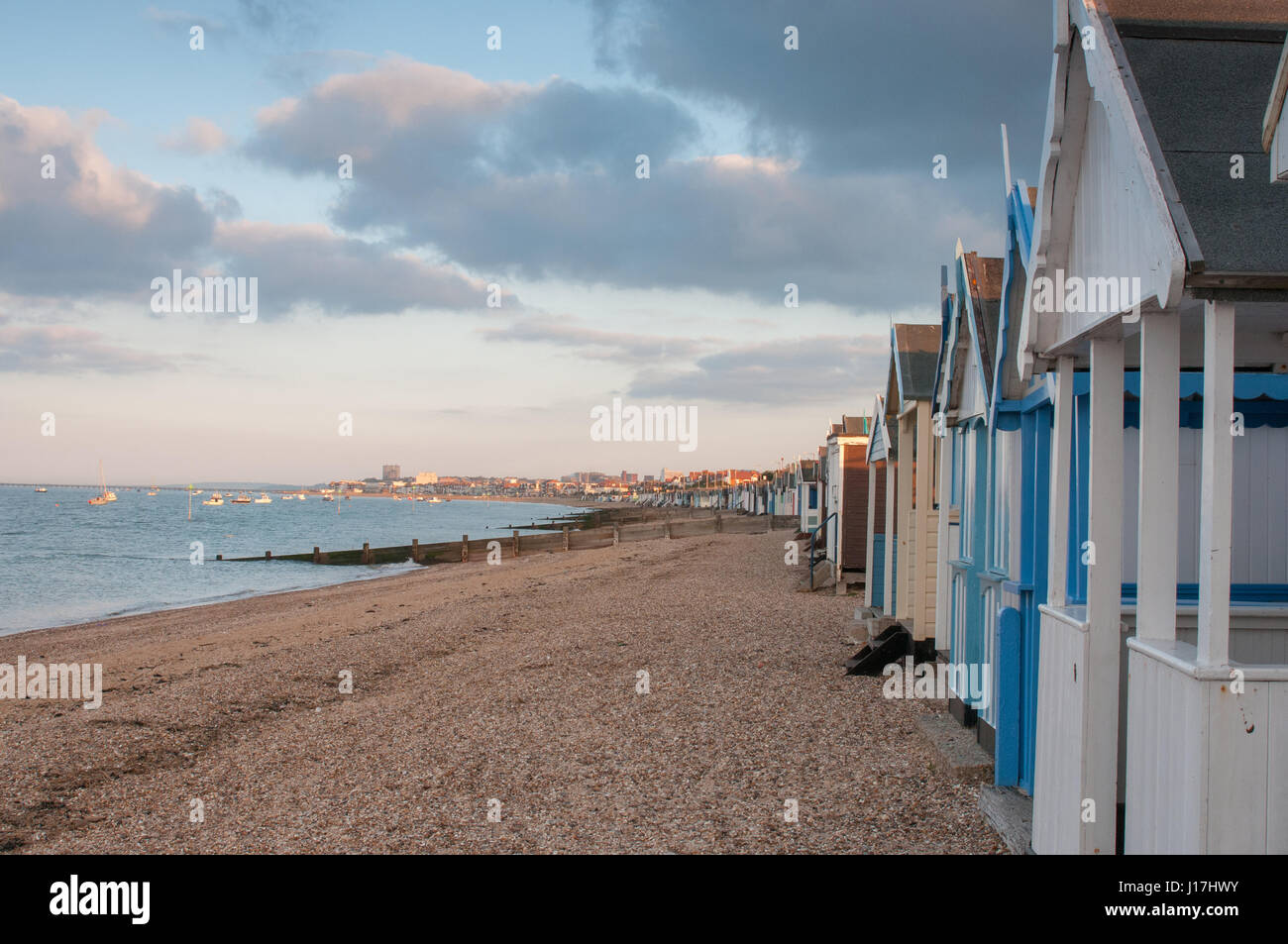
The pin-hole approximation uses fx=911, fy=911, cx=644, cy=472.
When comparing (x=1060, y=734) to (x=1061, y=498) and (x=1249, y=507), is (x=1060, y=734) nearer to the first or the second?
(x=1061, y=498)

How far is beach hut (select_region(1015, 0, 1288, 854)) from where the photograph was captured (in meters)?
3.44

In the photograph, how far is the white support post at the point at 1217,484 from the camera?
3406 mm

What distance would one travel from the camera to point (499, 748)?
819 cm

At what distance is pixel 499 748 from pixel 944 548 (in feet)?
16.8

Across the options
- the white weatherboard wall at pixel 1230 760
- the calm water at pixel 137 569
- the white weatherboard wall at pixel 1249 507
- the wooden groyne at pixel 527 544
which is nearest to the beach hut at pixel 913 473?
the white weatherboard wall at pixel 1249 507

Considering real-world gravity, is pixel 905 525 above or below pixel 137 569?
above

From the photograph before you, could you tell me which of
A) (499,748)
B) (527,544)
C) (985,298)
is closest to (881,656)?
(985,298)

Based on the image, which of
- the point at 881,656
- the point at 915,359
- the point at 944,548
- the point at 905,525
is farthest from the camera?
the point at 905,525

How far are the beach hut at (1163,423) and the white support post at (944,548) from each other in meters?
3.84

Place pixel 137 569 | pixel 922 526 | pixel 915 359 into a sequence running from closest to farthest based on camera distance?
pixel 922 526 < pixel 915 359 < pixel 137 569

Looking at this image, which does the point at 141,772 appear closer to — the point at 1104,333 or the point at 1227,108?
the point at 1104,333

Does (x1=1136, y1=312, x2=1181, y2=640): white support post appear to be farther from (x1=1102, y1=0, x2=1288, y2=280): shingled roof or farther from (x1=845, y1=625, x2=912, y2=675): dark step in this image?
(x1=845, y1=625, x2=912, y2=675): dark step

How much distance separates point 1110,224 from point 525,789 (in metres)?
5.45
